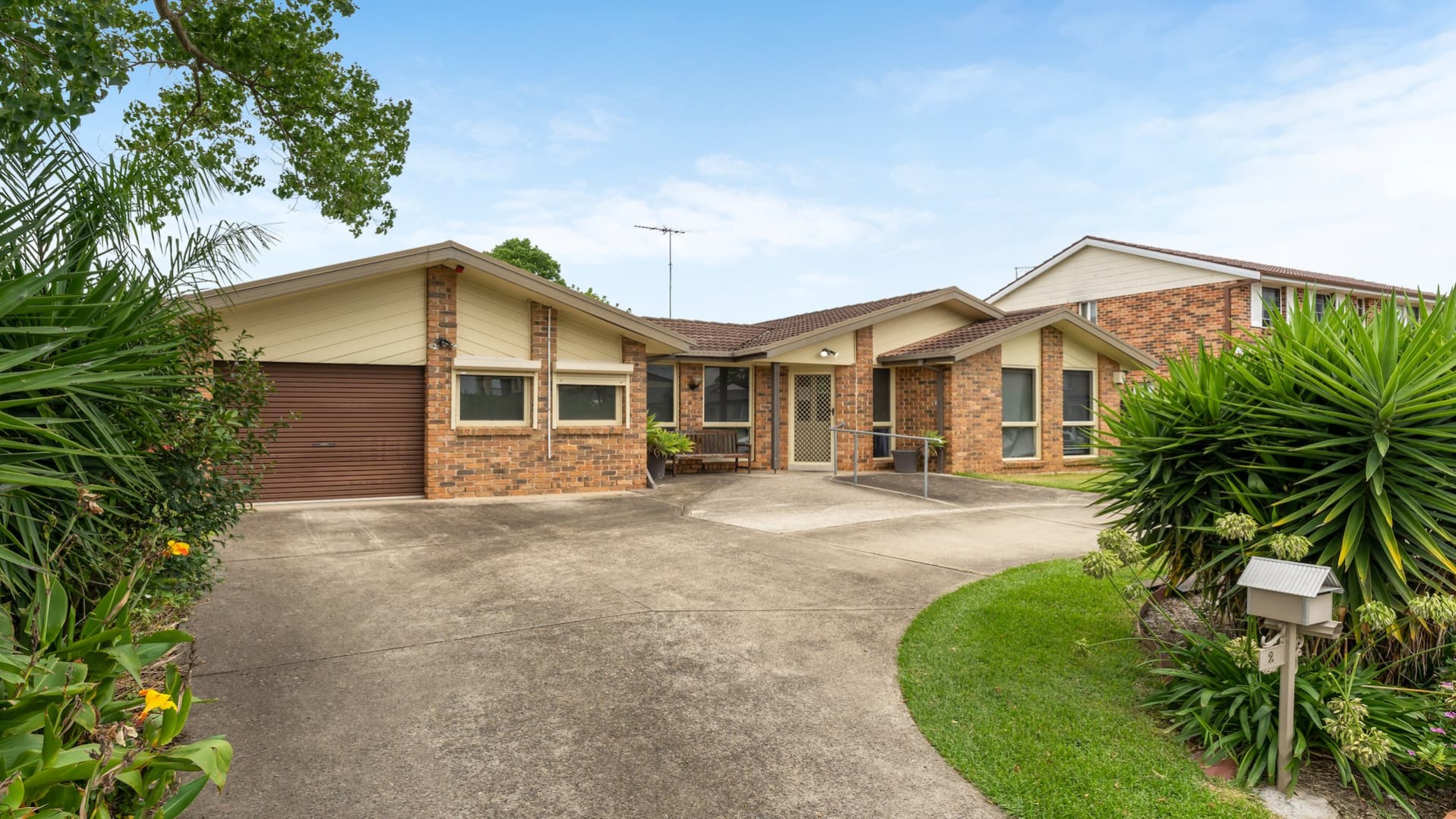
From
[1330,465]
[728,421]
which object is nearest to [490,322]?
[728,421]

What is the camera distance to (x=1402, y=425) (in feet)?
11.7

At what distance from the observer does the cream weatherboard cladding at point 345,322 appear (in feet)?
33.6

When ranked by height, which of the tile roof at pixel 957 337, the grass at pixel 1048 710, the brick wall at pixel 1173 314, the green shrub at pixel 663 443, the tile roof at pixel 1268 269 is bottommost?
the grass at pixel 1048 710

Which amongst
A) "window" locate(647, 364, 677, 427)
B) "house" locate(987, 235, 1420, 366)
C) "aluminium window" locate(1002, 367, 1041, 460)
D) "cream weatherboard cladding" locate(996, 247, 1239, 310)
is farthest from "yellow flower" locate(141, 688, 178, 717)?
"cream weatherboard cladding" locate(996, 247, 1239, 310)

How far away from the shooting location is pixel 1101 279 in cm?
2405

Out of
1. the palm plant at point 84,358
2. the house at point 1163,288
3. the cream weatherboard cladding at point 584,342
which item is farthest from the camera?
the house at point 1163,288

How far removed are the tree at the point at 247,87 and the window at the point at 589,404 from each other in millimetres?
4111

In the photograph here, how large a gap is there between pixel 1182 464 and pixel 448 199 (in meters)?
16.1

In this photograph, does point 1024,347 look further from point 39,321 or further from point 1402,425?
point 39,321

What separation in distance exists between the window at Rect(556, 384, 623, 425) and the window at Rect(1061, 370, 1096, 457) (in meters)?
11.0

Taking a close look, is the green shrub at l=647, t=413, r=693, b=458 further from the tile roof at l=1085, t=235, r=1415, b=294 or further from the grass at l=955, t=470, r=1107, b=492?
the tile roof at l=1085, t=235, r=1415, b=294

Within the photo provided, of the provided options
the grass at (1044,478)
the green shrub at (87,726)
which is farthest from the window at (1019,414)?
the green shrub at (87,726)

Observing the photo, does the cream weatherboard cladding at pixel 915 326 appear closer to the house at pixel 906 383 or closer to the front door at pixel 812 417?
the house at pixel 906 383

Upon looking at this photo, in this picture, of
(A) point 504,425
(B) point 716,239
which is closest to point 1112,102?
(A) point 504,425
